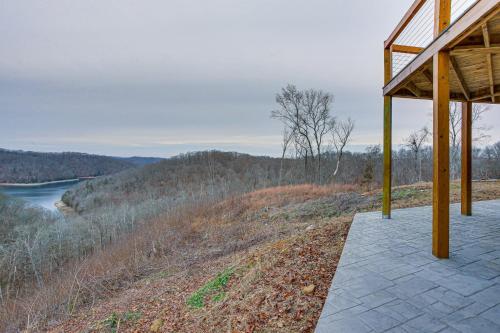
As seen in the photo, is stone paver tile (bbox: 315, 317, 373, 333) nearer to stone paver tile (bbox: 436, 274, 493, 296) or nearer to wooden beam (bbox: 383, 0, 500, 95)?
stone paver tile (bbox: 436, 274, 493, 296)

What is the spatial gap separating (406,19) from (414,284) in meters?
3.38

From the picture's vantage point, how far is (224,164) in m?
35.4

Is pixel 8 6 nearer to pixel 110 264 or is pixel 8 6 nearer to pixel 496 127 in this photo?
pixel 110 264

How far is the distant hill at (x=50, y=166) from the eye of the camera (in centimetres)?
4484

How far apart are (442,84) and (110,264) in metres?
8.59

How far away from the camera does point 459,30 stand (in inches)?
88.8

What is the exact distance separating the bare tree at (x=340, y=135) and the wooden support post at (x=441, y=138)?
18.5m

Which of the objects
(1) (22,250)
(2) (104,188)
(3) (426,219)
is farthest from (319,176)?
(2) (104,188)

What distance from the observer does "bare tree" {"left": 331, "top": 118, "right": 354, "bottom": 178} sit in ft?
67.8

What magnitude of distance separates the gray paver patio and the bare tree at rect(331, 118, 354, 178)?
17.9 metres

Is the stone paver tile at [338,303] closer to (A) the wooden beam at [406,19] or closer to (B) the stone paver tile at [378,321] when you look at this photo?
(B) the stone paver tile at [378,321]

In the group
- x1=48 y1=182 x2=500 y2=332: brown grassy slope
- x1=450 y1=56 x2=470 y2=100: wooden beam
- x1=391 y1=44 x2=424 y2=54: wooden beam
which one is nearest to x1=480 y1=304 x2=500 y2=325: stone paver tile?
x1=48 y1=182 x2=500 y2=332: brown grassy slope

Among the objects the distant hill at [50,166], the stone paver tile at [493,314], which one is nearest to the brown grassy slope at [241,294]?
the stone paver tile at [493,314]

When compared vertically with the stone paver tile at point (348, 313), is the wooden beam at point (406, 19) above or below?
above
